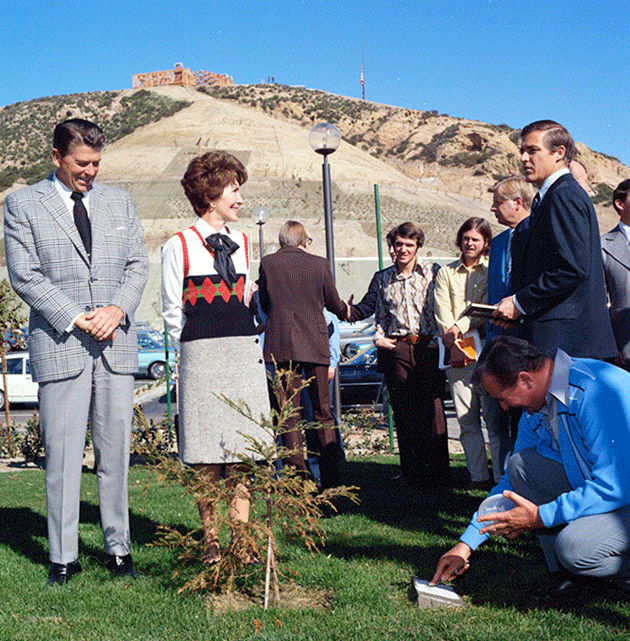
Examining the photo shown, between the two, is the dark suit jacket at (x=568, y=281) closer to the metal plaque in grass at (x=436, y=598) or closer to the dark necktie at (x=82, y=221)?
the metal plaque in grass at (x=436, y=598)

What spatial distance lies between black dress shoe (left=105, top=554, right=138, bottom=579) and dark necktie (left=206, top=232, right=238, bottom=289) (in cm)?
155

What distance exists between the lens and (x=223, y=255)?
3.69m

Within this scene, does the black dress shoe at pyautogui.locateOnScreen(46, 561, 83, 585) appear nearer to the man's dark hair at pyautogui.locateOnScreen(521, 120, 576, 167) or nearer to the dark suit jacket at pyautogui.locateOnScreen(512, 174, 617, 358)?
the dark suit jacket at pyautogui.locateOnScreen(512, 174, 617, 358)

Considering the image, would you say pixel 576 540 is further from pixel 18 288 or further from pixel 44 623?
pixel 18 288

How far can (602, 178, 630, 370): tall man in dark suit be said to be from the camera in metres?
4.26

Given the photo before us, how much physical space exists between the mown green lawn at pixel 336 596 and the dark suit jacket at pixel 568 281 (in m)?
1.19

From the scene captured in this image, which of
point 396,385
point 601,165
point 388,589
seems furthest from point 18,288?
point 601,165

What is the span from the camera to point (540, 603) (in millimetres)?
3199

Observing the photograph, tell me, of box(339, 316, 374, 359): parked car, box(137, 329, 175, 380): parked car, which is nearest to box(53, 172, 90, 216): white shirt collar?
box(339, 316, 374, 359): parked car

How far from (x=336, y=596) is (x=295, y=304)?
238 centimetres

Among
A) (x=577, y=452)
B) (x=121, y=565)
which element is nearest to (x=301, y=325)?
(x=121, y=565)

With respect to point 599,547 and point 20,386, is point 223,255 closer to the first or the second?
point 599,547

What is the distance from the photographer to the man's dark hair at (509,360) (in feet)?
9.27

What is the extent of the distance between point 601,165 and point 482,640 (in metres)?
98.3
